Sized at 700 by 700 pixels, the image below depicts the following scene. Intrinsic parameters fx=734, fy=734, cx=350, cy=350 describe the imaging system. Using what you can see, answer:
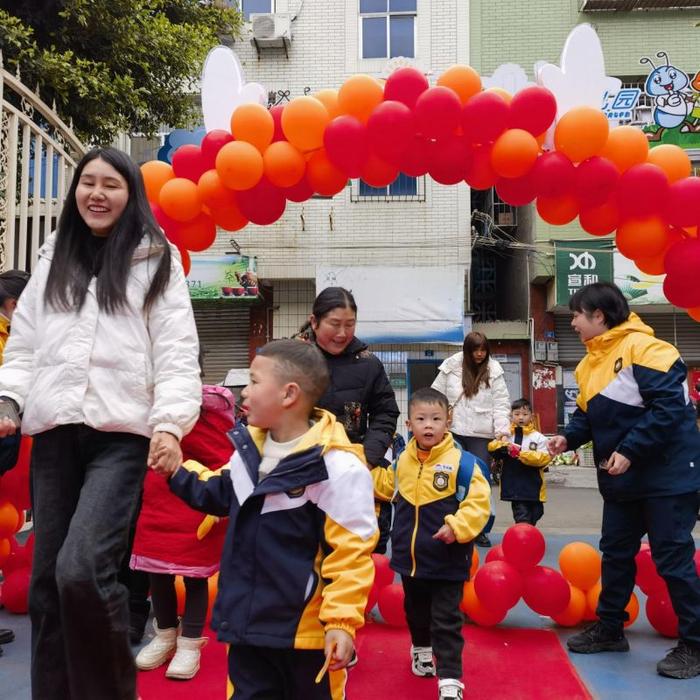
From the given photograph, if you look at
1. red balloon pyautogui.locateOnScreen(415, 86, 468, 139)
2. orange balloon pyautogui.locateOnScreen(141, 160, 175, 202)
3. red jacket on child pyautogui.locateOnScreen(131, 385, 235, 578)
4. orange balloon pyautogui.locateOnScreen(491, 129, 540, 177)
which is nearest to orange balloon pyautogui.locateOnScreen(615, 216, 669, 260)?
orange balloon pyautogui.locateOnScreen(491, 129, 540, 177)

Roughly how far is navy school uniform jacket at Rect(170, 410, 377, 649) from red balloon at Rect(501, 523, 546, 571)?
195cm

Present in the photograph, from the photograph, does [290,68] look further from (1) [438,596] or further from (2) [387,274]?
(1) [438,596]

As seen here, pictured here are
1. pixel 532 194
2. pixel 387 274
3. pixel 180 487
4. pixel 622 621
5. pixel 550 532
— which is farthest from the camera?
pixel 387 274

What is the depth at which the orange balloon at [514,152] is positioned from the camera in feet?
12.3

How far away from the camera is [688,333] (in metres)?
12.6

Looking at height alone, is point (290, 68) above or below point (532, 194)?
above

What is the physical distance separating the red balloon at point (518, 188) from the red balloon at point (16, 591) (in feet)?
10.9

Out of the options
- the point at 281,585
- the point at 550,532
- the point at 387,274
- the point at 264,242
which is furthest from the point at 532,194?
the point at 264,242

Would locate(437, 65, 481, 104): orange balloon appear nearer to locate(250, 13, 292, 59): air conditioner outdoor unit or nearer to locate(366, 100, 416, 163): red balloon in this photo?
locate(366, 100, 416, 163): red balloon

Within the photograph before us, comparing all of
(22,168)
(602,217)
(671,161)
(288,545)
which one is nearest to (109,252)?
(288,545)

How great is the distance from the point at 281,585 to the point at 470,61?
1222 centimetres

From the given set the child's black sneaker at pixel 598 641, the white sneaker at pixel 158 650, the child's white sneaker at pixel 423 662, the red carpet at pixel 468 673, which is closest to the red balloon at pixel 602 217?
the child's black sneaker at pixel 598 641

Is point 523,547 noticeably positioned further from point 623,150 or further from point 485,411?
point 485,411

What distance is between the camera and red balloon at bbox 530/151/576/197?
382 cm
